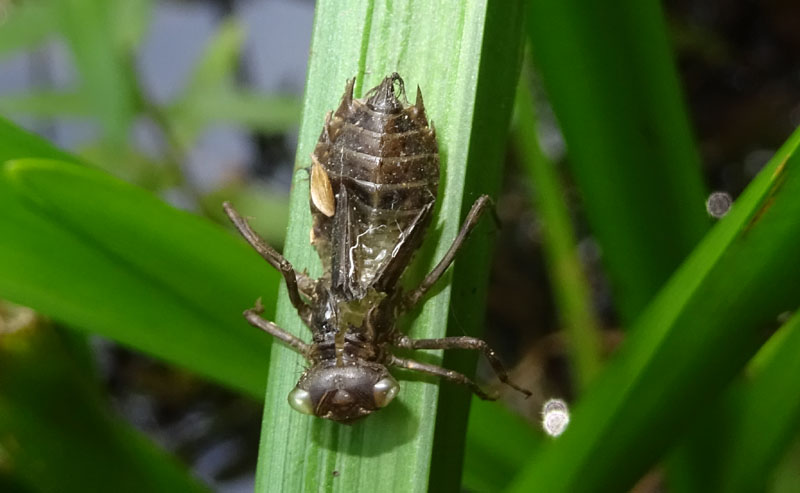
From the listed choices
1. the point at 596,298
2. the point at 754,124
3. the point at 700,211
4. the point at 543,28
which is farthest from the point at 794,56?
the point at 543,28

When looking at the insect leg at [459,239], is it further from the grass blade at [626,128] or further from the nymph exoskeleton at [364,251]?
the grass blade at [626,128]

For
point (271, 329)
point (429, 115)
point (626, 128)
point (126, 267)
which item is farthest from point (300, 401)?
point (626, 128)

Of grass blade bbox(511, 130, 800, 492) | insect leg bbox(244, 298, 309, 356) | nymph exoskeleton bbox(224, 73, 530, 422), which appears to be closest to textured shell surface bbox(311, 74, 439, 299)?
nymph exoskeleton bbox(224, 73, 530, 422)

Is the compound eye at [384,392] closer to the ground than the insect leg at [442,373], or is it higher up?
closer to the ground

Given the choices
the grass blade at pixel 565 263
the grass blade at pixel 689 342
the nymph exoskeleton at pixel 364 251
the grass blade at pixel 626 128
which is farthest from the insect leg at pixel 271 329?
the grass blade at pixel 565 263

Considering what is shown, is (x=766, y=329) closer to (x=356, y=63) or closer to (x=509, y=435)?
(x=509, y=435)

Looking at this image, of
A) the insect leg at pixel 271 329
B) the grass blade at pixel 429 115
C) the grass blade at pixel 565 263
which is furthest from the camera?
the grass blade at pixel 565 263

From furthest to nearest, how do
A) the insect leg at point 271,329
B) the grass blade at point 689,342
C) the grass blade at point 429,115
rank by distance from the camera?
the insect leg at point 271,329
the grass blade at point 429,115
the grass blade at point 689,342
